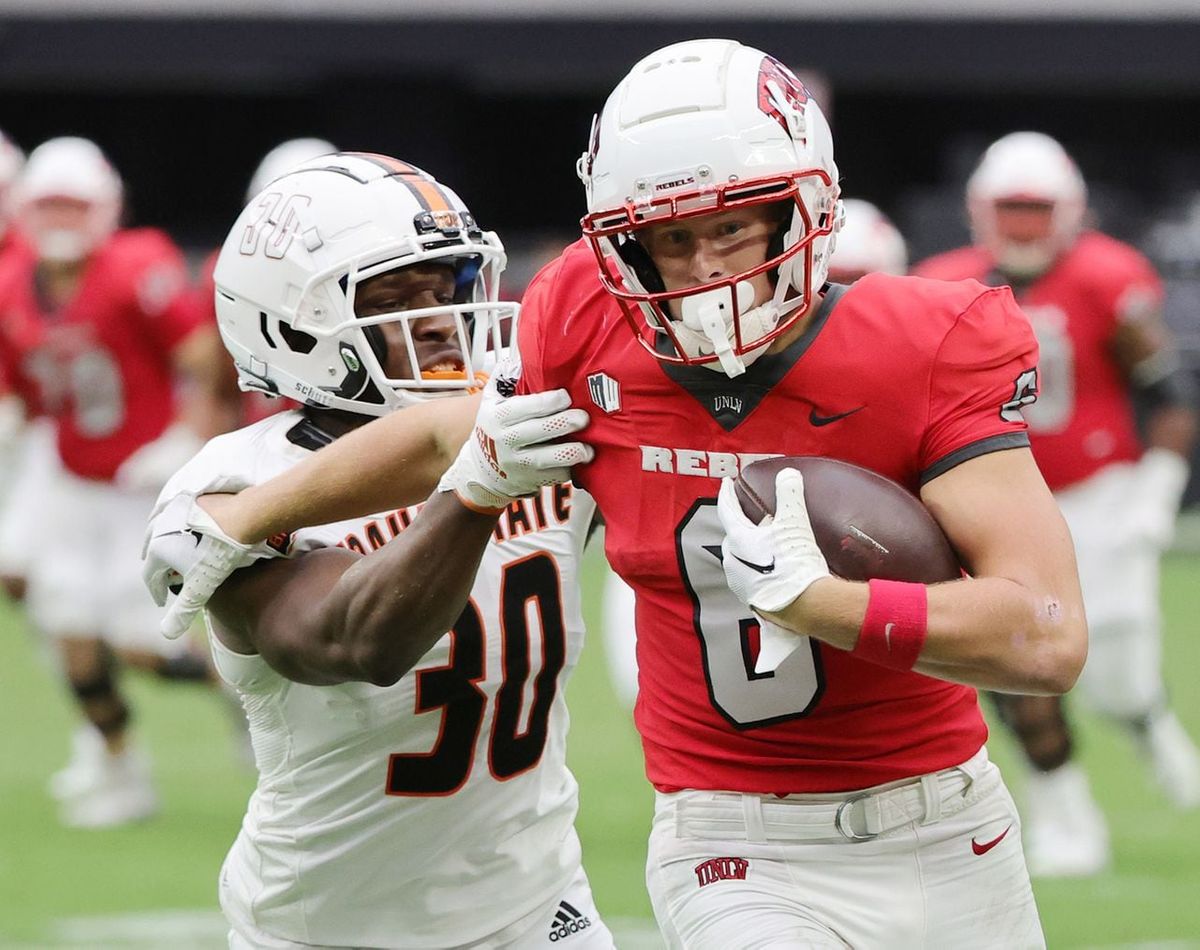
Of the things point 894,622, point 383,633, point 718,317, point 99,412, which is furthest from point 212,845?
point 894,622

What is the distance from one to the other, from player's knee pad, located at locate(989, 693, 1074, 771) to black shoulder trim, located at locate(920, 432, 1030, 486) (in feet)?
11.3

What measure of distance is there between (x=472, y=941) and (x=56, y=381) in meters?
4.57

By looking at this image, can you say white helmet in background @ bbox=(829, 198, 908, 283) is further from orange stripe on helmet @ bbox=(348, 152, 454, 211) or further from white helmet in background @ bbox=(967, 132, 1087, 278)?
orange stripe on helmet @ bbox=(348, 152, 454, 211)

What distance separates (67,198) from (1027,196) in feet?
10.4

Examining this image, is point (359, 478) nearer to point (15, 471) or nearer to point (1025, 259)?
point (1025, 259)

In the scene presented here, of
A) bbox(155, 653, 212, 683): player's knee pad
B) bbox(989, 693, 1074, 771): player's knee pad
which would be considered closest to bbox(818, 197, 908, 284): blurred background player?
bbox(989, 693, 1074, 771): player's knee pad

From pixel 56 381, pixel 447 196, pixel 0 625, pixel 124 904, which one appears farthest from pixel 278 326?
pixel 0 625

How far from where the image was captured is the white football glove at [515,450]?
9.12ft

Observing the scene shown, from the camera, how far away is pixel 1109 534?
649cm

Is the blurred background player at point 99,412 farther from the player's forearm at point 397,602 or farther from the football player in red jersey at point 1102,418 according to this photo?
the player's forearm at point 397,602

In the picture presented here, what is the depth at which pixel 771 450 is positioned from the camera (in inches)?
109

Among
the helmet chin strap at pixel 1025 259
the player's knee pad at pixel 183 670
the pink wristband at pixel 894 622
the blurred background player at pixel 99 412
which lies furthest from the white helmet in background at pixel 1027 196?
the pink wristband at pixel 894 622

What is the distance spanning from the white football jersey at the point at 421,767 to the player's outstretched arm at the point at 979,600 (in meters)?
0.69

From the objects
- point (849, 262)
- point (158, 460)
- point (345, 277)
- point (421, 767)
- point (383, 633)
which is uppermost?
point (345, 277)
